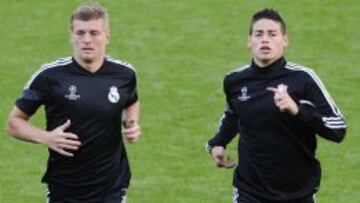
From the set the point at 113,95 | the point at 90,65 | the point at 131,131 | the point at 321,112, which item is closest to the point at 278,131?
the point at 321,112

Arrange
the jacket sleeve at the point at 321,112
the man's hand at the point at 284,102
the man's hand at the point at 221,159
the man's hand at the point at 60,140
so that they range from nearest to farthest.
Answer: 1. the man's hand at the point at 284,102
2. the man's hand at the point at 60,140
3. the jacket sleeve at the point at 321,112
4. the man's hand at the point at 221,159

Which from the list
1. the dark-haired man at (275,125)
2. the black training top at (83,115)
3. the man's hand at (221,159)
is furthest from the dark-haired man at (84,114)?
the dark-haired man at (275,125)

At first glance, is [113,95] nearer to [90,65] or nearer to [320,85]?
[90,65]

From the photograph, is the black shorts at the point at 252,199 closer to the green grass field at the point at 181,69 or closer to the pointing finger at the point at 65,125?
the pointing finger at the point at 65,125

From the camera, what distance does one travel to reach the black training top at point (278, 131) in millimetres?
7918

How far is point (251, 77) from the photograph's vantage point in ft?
26.9

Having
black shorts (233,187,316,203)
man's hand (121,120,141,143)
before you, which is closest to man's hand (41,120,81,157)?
man's hand (121,120,141,143)

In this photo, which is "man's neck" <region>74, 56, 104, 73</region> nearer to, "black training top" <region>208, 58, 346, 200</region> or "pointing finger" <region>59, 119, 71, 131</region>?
"pointing finger" <region>59, 119, 71, 131</region>

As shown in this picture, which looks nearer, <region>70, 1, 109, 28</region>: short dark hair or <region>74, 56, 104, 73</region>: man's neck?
<region>70, 1, 109, 28</region>: short dark hair

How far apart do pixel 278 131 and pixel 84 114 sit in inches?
57.6

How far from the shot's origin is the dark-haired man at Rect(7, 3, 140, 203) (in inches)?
313

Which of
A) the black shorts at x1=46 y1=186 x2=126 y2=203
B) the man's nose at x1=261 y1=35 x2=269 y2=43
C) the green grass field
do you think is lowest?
the green grass field

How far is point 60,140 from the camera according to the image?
25.1ft

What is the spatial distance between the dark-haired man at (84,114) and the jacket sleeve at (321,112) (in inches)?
51.3
